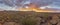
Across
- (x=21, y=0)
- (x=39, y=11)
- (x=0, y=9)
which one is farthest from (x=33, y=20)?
(x=0, y=9)

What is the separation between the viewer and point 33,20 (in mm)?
1708

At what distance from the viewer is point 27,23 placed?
1.71 m

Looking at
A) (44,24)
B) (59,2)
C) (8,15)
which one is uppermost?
(59,2)

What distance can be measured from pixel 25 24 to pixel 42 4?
0.29 metres

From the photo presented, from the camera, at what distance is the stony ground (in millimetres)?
1741

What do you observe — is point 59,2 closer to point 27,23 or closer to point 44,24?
point 44,24

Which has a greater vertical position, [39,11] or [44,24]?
Result: [39,11]

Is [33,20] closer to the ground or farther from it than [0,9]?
closer to the ground

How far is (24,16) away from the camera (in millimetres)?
1749

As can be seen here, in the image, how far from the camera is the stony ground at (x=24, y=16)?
68.6 inches

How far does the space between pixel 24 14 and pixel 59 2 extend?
1.31ft

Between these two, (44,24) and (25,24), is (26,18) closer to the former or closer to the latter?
(25,24)

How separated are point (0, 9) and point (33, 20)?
1.24 ft

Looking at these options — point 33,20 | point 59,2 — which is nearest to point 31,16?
point 33,20
